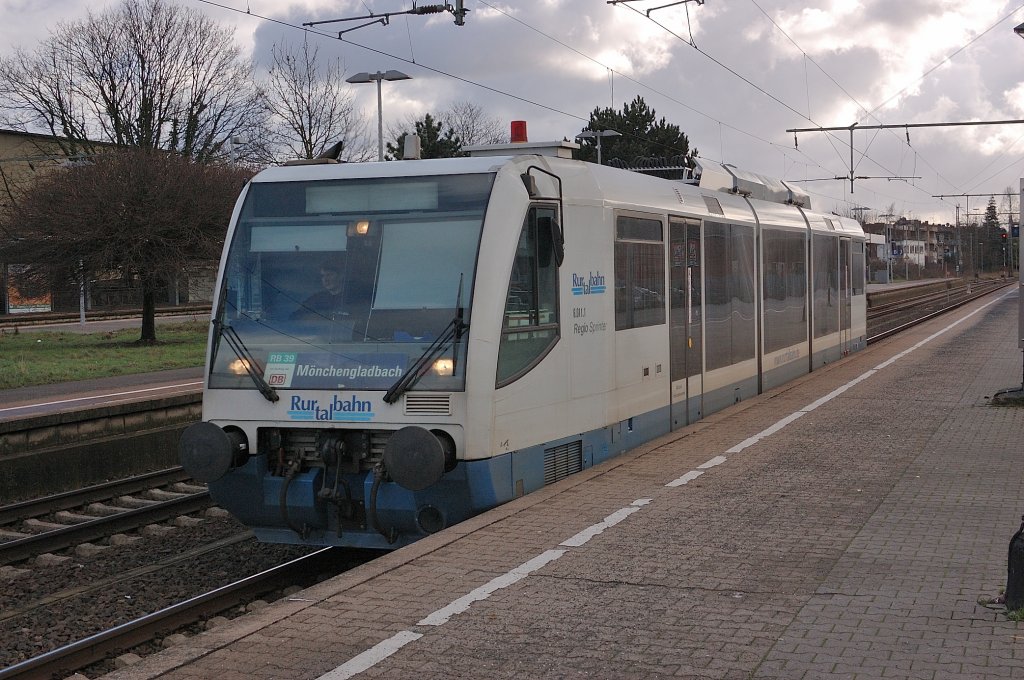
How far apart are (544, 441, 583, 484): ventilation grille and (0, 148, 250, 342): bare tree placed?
877 inches

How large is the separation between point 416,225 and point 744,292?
7750 millimetres

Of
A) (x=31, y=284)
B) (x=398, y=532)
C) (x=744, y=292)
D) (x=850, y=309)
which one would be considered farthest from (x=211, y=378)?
(x=31, y=284)

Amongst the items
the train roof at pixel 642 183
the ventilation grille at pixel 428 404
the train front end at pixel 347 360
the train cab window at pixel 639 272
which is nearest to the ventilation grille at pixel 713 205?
the train roof at pixel 642 183

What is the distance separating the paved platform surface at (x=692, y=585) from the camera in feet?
18.1

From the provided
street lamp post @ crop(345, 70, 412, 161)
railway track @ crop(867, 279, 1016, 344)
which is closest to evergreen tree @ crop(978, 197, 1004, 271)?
railway track @ crop(867, 279, 1016, 344)

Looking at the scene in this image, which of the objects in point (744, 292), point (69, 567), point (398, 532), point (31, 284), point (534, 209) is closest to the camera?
point (398, 532)

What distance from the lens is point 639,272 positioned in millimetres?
11453

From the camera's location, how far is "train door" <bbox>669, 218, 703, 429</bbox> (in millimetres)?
12625

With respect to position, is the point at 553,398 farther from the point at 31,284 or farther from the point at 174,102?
the point at 174,102

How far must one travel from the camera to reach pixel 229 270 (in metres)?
9.16

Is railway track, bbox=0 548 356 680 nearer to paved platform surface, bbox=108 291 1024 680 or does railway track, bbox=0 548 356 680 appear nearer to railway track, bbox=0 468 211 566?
paved platform surface, bbox=108 291 1024 680

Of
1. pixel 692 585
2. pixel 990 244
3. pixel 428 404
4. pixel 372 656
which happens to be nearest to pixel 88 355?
pixel 428 404

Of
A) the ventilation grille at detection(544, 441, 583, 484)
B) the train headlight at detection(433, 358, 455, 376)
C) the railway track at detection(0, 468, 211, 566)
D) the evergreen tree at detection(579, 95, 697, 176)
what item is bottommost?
the railway track at detection(0, 468, 211, 566)

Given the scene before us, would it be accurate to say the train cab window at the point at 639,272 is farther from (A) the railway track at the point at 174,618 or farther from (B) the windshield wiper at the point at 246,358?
(B) the windshield wiper at the point at 246,358
